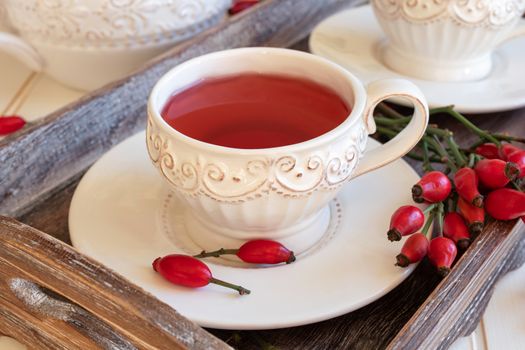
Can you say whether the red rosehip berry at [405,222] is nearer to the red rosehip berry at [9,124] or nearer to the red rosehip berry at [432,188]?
the red rosehip berry at [432,188]

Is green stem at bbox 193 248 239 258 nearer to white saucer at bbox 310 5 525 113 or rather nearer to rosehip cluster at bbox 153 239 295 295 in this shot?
rosehip cluster at bbox 153 239 295 295

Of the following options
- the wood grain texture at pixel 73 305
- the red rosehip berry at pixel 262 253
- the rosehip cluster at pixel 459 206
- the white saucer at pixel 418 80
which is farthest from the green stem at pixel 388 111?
the wood grain texture at pixel 73 305

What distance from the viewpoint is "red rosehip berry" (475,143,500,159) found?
76 cm

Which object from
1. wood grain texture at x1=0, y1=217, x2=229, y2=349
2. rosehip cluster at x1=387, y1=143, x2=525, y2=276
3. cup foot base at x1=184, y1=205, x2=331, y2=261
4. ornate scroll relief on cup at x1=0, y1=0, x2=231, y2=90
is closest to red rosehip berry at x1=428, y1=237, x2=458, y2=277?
rosehip cluster at x1=387, y1=143, x2=525, y2=276

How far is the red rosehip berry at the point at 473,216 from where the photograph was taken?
67 cm

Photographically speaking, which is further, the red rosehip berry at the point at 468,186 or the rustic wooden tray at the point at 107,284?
the red rosehip berry at the point at 468,186

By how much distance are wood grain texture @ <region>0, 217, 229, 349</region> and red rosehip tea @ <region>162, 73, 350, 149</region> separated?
18cm

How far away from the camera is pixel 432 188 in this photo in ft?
2.26

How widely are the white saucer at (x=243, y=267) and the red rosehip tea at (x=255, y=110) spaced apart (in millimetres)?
93

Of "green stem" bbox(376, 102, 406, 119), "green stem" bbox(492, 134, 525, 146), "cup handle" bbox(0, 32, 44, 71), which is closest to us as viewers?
"green stem" bbox(492, 134, 525, 146)

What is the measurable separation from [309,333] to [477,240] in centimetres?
17

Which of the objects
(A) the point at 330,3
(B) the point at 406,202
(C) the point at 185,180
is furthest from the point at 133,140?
(A) the point at 330,3

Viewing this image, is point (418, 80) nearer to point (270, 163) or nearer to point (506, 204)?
point (506, 204)

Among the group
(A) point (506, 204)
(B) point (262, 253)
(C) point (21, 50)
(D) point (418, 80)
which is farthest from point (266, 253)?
(C) point (21, 50)
